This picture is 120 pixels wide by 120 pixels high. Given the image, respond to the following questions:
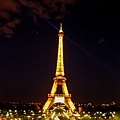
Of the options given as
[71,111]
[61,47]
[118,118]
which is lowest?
[118,118]

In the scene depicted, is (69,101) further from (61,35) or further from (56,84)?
(61,35)

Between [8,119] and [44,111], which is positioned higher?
[44,111]

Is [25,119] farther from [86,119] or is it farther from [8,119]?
[86,119]

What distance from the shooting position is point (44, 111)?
54.4 m

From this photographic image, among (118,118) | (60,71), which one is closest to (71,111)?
(60,71)

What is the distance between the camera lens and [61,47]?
54.0 m

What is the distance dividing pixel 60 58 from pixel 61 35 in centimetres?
374

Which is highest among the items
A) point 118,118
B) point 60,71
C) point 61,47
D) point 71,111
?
point 61,47

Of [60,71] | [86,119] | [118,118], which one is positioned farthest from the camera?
[60,71]

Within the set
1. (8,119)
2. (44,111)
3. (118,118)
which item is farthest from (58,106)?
(118,118)

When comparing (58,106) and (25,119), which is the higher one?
(58,106)

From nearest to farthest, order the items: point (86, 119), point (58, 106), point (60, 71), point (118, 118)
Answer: point (118, 118)
point (86, 119)
point (60, 71)
point (58, 106)

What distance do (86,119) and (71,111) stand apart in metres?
10.9

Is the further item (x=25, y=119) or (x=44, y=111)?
(x=44, y=111)
